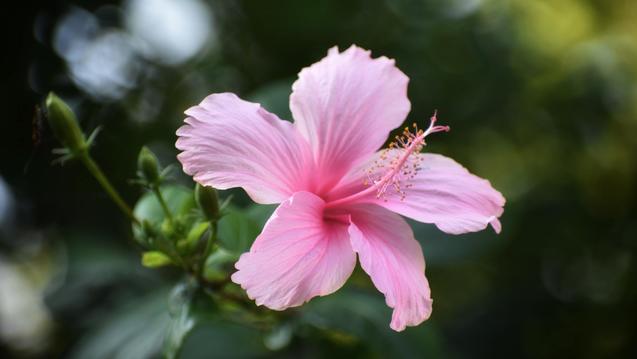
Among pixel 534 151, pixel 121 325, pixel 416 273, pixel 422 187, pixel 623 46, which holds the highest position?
pixel 623 46

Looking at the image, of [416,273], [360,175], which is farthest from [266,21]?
[416,273]

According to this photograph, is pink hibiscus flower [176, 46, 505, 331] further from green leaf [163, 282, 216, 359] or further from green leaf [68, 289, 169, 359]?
green leaf [68, 289, 169, 359]

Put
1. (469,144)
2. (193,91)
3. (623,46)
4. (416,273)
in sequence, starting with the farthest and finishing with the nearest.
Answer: (623,46), (469,144), (193,91), (416,273)

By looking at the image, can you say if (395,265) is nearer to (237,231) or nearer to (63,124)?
(237,231)

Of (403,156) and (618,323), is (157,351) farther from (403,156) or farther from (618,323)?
(618,323)

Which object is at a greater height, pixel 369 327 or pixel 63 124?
pixel 63 124

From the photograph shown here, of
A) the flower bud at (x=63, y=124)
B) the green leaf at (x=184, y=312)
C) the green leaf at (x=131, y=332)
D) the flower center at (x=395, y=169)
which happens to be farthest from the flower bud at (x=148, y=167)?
the green leaf at (x=131, y=332)

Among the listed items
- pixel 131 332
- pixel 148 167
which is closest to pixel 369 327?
pixel 131 332

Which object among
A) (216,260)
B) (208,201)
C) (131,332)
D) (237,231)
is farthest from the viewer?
(131,332)
